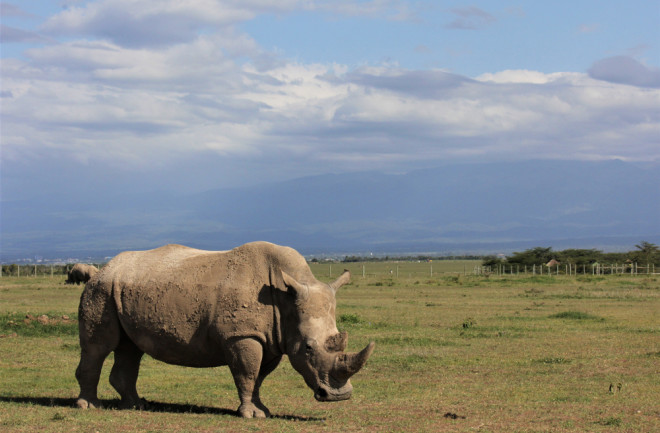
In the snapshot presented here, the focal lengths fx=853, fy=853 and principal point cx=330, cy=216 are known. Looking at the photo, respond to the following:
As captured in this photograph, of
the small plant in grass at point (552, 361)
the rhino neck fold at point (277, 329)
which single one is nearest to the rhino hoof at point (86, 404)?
the rhino neck fold at point (277, 329)

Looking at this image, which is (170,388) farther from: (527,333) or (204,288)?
(527,333)

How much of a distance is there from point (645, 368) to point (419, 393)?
215 inches

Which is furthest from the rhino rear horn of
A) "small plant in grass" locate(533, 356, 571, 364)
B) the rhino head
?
"small plant in grass" locate(533, 356, 571, 364)

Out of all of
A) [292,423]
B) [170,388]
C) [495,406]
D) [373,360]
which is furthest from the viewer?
[373,360]

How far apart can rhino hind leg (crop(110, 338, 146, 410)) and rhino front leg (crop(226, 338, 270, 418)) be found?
77.2 inches

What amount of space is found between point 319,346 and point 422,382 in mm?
4677

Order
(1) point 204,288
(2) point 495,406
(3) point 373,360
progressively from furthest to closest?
(3) point 373,360, (2) point 495,406, (1) point 204,288

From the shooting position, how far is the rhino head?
1140cm

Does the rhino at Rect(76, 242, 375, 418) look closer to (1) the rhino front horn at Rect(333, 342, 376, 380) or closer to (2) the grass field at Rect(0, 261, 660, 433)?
(1) the rhino front horn at Rect(333, 342, 376, 380)

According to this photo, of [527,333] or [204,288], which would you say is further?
[527,333]

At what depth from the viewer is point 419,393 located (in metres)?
14.5

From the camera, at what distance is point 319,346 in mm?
11562

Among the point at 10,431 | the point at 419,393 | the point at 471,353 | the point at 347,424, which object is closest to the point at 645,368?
the point at 471,353

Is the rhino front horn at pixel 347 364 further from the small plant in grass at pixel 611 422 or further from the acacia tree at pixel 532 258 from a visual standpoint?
the acacia tree at pixel 532 258
